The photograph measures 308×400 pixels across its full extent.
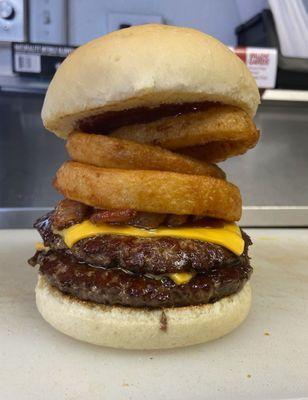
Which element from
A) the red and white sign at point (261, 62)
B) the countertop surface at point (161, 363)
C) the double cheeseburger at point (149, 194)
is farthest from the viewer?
the red and white sign at point (261, 62)

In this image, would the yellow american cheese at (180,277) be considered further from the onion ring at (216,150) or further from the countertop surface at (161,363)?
the onion ring at (216,150)

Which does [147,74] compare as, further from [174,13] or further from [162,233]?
[174,13]

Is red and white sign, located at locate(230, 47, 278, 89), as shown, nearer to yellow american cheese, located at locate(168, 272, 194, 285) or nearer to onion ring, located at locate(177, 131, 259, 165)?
onion ring, located at locate(177, 131, 259, 165)

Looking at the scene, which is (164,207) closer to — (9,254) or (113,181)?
(113,181)

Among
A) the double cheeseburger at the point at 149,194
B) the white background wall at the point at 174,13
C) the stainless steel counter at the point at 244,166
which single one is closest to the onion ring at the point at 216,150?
the double cheeseburger at the point at 149,194

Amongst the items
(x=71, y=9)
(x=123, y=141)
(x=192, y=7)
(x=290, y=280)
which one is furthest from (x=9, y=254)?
(x=192, y=7)

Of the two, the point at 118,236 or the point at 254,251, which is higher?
the point at 118,236

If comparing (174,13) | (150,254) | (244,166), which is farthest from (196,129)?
(174,13)
